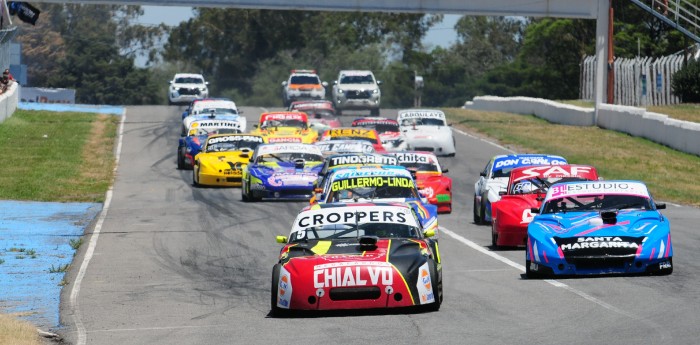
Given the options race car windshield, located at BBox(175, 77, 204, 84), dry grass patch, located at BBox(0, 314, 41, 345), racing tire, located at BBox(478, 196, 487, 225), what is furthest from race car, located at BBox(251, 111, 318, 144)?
race car windshield, located at BBox(175, 77, 204, 84)

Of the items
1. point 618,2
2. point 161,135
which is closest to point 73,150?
point 161,135

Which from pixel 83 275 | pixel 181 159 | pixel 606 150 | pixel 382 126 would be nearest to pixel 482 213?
pixel 83 275

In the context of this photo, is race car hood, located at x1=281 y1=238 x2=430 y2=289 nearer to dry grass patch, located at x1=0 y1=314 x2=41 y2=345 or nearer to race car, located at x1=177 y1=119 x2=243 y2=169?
dry grass patch, located at x1=0 y1=314 x2=41 y2=345

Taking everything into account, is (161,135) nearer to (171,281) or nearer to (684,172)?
(684,172)

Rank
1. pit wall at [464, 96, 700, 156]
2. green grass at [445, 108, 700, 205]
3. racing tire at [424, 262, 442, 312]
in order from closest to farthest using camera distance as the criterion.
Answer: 1. racing tire at [424, 262, 442, 312]
2. green grass at [445, 108, 700, 205]
3. pit wall at [464, 96, 700, 156]

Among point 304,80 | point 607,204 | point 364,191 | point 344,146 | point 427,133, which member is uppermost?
point 607,204

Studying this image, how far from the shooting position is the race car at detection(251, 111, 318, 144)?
38625 millimetres

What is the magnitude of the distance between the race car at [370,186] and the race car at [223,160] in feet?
38.3

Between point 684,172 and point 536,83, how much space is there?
211ft

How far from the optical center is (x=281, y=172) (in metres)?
29.3

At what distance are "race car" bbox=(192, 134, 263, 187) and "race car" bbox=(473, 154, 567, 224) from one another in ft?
28.5

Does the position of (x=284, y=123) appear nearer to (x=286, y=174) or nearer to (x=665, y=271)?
(x=286, y=174)

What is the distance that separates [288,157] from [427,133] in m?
12.5

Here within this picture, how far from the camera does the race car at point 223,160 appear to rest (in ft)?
109
